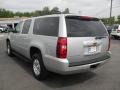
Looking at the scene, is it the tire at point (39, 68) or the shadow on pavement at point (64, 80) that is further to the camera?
the tire at point (39, 68)

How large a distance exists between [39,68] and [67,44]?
1455 millimetres

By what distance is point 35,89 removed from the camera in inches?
198

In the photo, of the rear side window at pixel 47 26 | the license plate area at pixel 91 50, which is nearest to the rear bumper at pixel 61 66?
the license plate area at pixel 91 50

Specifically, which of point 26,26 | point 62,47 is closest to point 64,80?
point 62,47

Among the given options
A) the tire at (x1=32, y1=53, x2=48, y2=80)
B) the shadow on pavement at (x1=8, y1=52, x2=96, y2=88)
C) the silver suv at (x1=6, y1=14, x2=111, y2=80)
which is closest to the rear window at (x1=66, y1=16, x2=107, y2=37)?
the silver suv at (x1=6, y1=14, x2=111, y2=80)

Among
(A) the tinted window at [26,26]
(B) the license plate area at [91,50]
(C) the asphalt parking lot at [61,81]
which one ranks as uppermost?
(A) the tinted window at [26,26]

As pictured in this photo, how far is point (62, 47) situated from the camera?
15.5 ft

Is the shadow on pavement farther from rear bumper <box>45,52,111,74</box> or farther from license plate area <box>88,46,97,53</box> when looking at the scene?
license plate area <box>88,46,97,53</box>

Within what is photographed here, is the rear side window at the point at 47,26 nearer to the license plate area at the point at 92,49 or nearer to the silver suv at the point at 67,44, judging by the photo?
the silver suv at the point at 67,44

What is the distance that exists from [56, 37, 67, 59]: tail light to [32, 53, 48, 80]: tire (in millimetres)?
977

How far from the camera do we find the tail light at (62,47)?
15.5 ft

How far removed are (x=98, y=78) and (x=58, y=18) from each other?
7.64 feet

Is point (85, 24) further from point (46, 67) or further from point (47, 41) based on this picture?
point (46, 67)

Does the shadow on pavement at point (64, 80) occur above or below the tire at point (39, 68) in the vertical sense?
below
